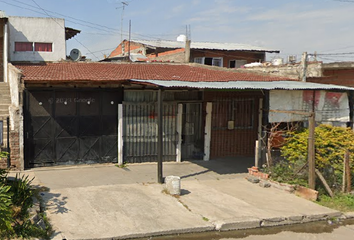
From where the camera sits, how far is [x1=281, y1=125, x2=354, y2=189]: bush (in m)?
9.94

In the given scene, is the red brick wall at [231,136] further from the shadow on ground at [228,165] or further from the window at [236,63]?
the window at [236,63]

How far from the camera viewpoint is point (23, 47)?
18.2 m

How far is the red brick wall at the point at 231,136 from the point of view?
525 inches

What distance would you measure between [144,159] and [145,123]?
1.25 metres

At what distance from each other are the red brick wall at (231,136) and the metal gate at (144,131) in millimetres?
1586

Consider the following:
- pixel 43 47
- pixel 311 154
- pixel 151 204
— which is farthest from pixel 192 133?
pixel 43 47

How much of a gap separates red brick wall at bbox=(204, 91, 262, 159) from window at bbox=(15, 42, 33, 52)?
409 inches

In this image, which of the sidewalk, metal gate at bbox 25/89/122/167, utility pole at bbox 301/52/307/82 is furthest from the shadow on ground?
utility pole at bbox 301/52/307/82

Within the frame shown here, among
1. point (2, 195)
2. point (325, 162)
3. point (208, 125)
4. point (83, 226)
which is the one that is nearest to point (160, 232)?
point (83, 226)

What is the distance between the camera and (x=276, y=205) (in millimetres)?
8820

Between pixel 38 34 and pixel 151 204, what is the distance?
1376 cm

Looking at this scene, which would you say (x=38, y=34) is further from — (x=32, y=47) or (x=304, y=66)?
(x=304, y=66)

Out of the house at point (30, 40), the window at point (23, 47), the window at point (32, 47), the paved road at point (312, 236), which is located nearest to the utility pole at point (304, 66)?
the paved road at point (312, 236)

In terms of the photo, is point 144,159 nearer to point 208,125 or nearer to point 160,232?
point 208,125
